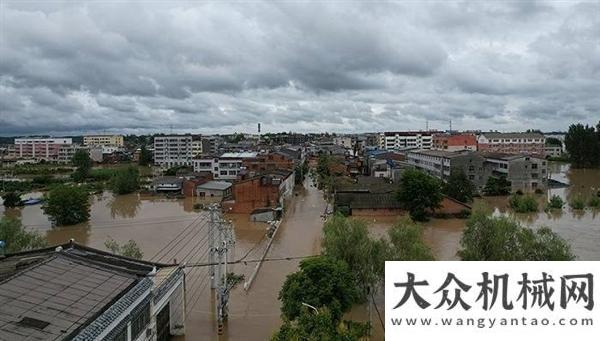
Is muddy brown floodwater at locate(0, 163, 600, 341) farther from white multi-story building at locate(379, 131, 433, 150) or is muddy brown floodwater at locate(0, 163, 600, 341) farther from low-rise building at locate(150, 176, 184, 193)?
white multi-story building at locate(379, 131, 433, 150)

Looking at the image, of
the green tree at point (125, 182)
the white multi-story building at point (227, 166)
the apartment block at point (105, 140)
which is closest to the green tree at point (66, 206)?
the green tree at point (125, 182)

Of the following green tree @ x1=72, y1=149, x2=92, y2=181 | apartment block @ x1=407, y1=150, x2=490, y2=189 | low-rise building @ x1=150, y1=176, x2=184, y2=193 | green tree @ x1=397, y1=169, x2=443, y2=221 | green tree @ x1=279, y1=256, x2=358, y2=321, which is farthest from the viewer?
green tree @ x1=72, y1=149, x2=92, y2=181

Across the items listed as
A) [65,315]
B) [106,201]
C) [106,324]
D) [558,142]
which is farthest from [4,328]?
[558,142]

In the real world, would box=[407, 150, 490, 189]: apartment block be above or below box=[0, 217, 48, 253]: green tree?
above

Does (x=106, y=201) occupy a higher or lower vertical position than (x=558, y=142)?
lower

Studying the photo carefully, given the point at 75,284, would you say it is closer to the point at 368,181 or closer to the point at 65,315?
the point at 65,315

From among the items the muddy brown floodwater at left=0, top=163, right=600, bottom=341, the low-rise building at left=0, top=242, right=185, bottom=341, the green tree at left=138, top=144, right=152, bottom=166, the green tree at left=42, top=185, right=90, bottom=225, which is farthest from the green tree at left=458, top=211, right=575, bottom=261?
the green tree at left=138, top=144, right=152, bottom=166
